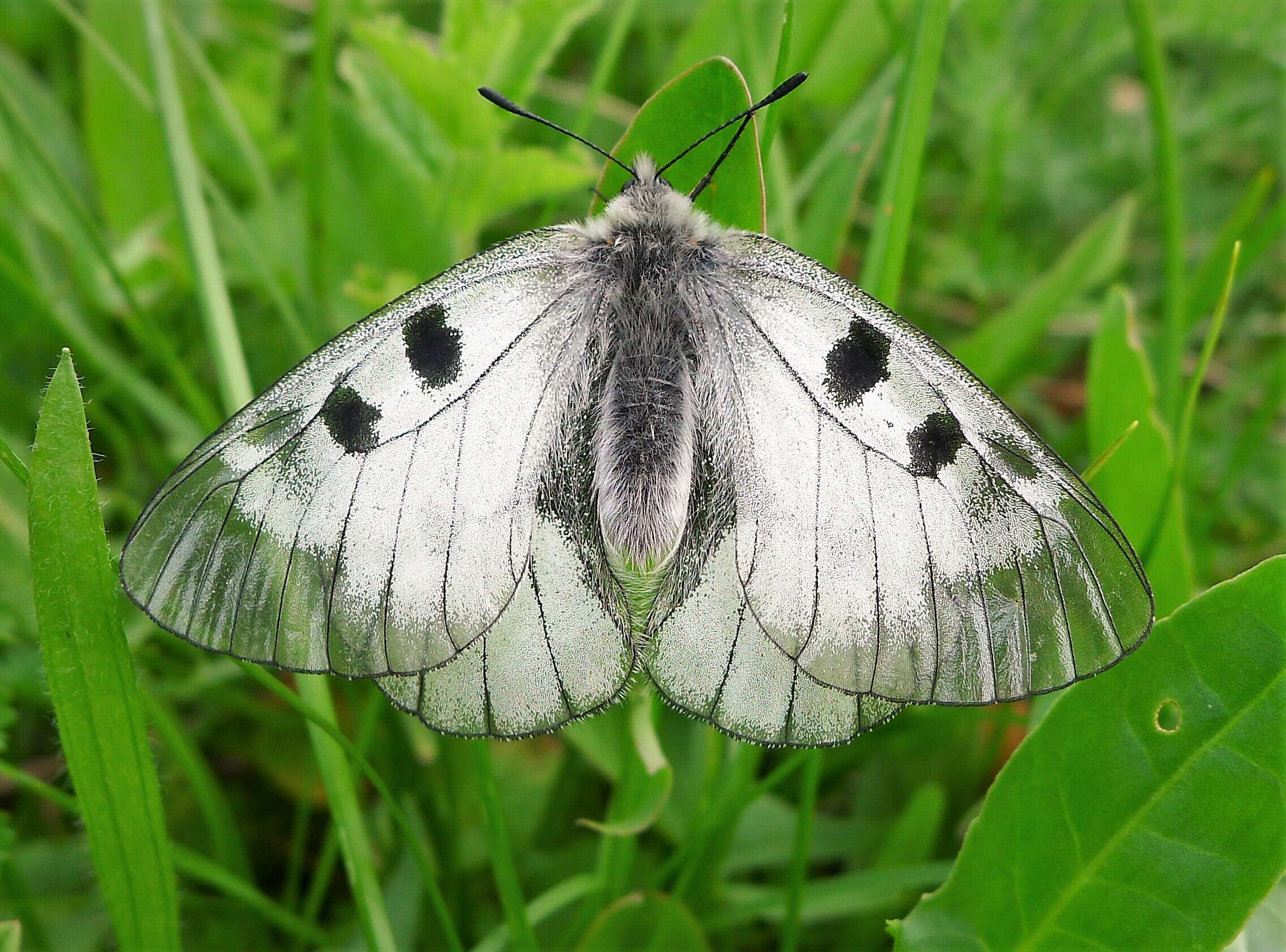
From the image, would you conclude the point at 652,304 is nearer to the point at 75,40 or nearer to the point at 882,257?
the point at 882,257

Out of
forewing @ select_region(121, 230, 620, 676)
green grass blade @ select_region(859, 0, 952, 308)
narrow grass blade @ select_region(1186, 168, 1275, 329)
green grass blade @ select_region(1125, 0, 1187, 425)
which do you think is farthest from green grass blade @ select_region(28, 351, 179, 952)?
narrow grass blade @ select_region(1186, 168, 1275, 329)

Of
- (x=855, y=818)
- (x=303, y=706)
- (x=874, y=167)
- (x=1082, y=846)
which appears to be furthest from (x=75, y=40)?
(x=1082, y=846)

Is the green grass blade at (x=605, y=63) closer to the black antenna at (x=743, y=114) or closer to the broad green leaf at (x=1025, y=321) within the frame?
the black antenna at (x=743, y=114)

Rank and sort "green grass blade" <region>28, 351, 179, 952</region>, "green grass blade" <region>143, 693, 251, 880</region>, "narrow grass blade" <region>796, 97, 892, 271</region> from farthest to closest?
"narrow grass blade" <region>796, 97, 892, 271</region> < "green grass blade" <region>143, 693, 251, 880</region> < "green grass blade" <region>28, 351, 179, 952</region>

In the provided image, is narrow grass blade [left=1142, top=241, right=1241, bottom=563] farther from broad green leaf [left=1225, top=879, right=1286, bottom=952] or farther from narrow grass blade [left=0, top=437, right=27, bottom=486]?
narrow grass blade [left=0, top=437, right=27, bottom=486]

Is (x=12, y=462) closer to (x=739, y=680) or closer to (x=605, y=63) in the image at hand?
(x=739, y=680)

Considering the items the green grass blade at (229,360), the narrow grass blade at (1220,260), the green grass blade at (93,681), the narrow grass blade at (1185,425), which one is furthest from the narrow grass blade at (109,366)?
the narrow grass blade at (1220,260)
